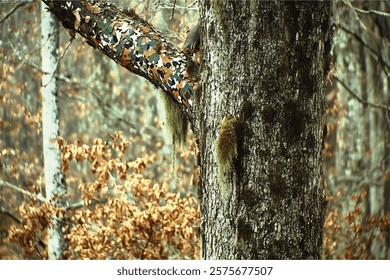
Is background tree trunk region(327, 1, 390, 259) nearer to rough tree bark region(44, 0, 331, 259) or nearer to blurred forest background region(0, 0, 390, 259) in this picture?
blurred forest background region(0, 0, 390, 259)

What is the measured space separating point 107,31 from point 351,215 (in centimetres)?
505

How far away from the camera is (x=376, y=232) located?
23.2ft

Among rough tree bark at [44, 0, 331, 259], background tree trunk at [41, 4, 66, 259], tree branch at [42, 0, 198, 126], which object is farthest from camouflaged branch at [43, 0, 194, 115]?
background tree trunk at [41, 4, 66, 259]

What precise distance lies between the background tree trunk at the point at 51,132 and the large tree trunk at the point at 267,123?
4.64 metres

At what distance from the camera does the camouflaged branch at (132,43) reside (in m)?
2.67

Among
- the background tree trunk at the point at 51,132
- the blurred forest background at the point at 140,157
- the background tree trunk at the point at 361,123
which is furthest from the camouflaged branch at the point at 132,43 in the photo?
the background tree trunk at the point at 361,123

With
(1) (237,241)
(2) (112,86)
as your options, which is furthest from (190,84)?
(2) (112,86)

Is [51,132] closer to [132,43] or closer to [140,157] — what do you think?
[140,157]

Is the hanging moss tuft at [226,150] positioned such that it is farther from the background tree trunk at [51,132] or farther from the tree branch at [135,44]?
the background tree trunk at [51,132]

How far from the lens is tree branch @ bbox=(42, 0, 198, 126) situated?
266 cm

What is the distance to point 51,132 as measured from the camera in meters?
6.82

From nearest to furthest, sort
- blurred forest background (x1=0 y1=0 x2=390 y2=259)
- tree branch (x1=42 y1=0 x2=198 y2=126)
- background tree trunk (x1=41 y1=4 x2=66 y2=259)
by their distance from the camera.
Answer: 1. tree branch (x1=42 y1=0 x2=198 y2=126)
2. blurred forest background (x1=0 y1=0 x2=390 y2=259)
3. background tree trunk (x1=41 y1=4 x2=66 y2=259)

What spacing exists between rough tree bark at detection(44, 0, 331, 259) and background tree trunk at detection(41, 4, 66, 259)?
4600 mm
